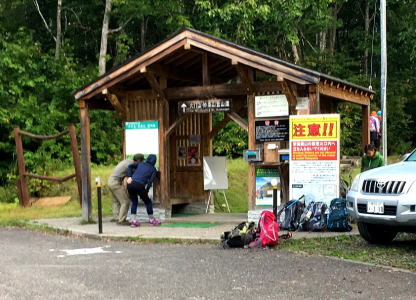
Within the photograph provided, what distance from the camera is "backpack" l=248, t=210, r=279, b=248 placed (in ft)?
32.8

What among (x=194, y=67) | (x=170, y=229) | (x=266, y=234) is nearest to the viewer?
(x=266, y=234)

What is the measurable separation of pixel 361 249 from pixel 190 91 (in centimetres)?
614

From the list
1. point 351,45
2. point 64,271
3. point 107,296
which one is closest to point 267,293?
point 107,296

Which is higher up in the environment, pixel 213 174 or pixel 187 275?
pixel 213 174

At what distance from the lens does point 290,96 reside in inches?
497

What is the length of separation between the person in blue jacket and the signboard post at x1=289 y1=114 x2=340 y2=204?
3.17 metres

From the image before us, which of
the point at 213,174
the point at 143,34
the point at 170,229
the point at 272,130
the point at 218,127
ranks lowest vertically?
the point at 170,229

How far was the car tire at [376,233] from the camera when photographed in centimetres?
1008

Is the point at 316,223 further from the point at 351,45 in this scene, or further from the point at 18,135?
the point at 351,45

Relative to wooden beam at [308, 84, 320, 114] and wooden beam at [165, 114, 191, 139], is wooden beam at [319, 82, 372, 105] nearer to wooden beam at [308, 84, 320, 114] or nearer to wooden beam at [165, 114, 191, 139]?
wooden beam at [308, 84, 320, 114]

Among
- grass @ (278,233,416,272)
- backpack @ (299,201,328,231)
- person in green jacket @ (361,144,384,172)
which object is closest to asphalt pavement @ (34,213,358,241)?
backpack @ (299,201,328,231)

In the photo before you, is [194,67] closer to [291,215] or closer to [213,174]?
[213,174]

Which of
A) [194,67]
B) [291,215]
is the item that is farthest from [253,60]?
[291,215]

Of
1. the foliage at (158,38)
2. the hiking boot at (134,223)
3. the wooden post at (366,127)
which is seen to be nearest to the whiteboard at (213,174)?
the hiking boot at (134,223)
